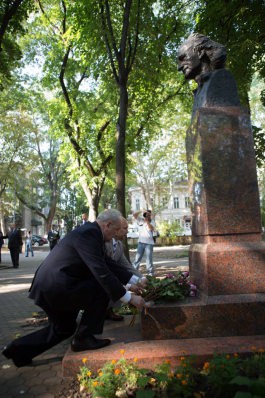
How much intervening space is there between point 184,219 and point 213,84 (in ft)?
210

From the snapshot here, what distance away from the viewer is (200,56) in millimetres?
4602

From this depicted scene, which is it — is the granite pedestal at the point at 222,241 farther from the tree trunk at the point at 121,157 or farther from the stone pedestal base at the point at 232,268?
the tree trunk at the point at 121,157

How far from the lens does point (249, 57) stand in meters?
9.68

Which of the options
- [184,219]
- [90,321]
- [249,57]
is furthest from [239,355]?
[184,219]

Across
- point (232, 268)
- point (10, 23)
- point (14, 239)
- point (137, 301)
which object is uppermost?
point (10, 23)

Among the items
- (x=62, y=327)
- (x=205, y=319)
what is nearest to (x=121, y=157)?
(x=62, y=327)

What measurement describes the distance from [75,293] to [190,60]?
3315 mm

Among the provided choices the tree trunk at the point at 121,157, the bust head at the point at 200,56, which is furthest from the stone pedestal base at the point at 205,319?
the tree trunk at the point at 121,157

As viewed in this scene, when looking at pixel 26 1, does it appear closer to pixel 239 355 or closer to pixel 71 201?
pixel 239 355

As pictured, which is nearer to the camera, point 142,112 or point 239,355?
point 239,355

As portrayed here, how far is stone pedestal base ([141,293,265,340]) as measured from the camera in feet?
11.4

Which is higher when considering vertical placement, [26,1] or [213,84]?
[26,1]

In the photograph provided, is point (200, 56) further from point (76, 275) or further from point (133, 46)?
point (133, 46)

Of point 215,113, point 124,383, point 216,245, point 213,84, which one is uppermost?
point 213,84
